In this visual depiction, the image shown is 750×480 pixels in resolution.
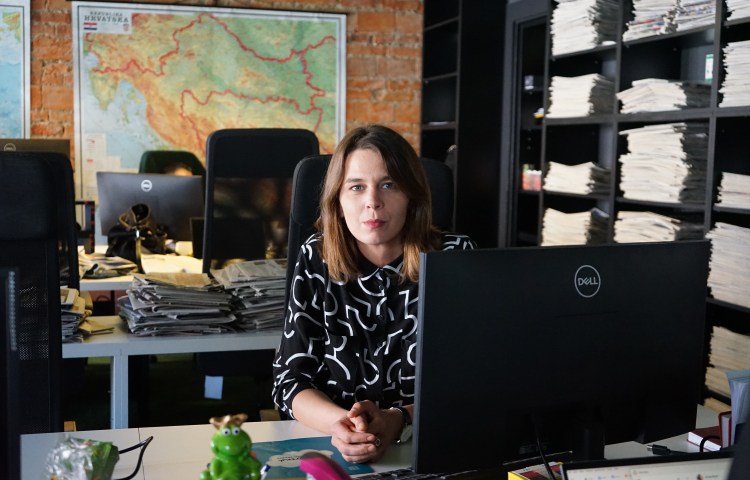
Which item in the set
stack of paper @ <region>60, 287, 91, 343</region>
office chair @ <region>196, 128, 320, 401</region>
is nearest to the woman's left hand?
stack of paper @ <region>60, 287, 91, 343</region>

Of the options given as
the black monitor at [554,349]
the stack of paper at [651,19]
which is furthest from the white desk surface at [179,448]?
the stack of paper at [651,19]

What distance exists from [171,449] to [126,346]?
92 centimetres

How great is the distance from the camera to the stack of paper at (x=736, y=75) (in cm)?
292

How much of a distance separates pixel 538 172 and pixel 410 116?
4.83 feet

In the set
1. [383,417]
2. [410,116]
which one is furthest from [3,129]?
[383,417]

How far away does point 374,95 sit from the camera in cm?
587

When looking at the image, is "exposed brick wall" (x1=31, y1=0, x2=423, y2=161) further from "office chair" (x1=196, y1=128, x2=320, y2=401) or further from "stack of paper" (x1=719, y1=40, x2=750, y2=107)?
"stack of paper" (x1=719, y1=40, x2=750, y2=107)

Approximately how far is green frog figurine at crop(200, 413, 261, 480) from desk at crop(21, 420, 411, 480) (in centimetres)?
37

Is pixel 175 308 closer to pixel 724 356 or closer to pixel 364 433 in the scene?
pixel 364 433

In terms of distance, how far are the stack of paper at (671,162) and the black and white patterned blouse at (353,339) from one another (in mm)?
1880

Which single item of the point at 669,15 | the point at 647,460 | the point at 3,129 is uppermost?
the point at 669,15

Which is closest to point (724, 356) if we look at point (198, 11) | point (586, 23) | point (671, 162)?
point (671, 162)

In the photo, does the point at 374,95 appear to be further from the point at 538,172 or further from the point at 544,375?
the point at 544,375

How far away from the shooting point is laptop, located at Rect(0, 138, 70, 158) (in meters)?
3.84
